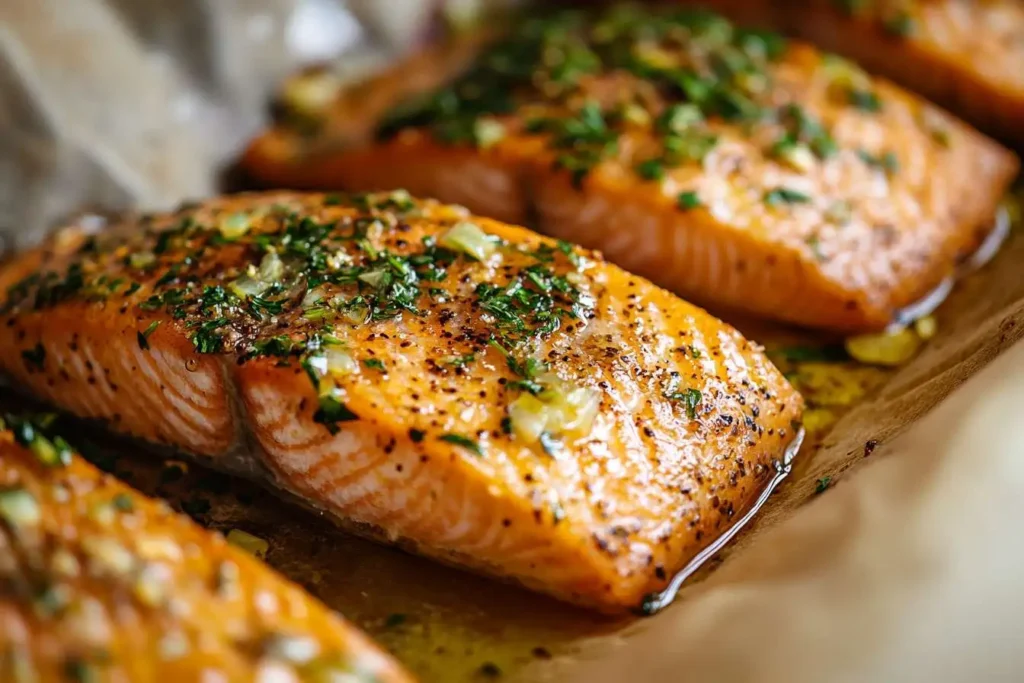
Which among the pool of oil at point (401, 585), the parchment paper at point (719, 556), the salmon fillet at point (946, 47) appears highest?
the salmon fillet at point (946, 47)

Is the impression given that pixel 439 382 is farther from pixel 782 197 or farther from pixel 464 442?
pixel 782 197

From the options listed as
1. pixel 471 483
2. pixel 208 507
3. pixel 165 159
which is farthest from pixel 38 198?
pixel 471 483

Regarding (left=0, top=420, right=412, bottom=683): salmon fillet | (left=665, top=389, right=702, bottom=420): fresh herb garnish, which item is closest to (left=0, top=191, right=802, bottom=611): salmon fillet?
(left=665, top=389, right=702, bottom=420): fresh herb garnish

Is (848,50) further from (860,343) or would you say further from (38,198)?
(38,198)

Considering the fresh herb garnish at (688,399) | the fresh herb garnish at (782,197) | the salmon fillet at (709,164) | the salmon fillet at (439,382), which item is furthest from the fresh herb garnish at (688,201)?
the fresh herb garnish at (688,399)

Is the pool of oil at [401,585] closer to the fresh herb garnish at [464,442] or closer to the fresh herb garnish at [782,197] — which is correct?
the fresh herb garnish at [464,442]

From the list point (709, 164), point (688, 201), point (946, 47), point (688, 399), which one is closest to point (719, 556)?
point (688, 399)

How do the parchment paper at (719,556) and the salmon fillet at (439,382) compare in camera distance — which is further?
the salmon fillet at (439,382)
